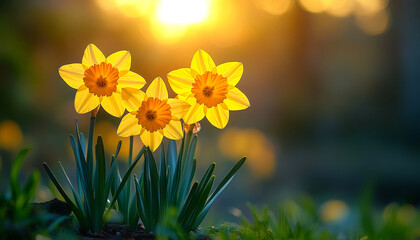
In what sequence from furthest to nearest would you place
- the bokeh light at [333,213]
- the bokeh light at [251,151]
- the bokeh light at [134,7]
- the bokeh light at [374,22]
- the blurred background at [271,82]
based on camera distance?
1. the bokeh light at [374,22]
2. the bokeh light at [134,7]
3. the blurred background at [271,82]
4. the bokeh light at [251,151]
5. the bokeh light at [333,213]

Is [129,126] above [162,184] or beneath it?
above

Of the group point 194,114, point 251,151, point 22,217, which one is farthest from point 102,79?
point 251,151

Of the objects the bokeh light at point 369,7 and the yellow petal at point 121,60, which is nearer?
the yellow petal at point 121,60

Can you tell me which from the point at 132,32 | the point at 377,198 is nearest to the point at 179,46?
the point at 132,32

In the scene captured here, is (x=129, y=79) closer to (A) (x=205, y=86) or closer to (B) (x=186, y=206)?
(A) (x=205, y=86)

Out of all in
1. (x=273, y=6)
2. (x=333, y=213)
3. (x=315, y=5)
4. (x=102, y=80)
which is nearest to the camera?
(x=102, y=80)

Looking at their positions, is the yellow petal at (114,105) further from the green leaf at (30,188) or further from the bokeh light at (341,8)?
the bokeh light at (341,8)

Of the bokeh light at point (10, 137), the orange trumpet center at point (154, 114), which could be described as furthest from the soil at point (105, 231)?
the bokeh light at point (10, 137)

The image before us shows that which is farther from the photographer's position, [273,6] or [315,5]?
[273,6]
